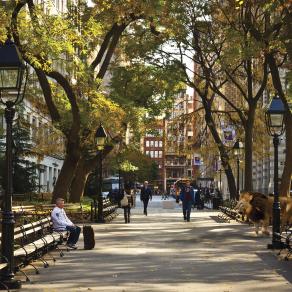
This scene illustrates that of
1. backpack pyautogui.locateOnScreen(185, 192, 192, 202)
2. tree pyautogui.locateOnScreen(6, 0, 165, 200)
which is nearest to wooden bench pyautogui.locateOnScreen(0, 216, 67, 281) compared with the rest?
tree pyautogui.locateOnScreen(6, 0, 165, 200)

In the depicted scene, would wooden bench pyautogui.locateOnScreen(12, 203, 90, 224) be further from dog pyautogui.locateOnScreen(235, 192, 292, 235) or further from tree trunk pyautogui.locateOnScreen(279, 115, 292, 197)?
tree trunk pyautogui.locateOnScreen(279, 115, 292, 197)

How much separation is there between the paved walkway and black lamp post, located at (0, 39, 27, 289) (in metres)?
0.49

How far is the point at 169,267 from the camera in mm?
13898

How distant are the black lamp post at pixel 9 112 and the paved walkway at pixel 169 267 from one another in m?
0.49

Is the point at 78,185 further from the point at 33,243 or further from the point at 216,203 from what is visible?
the point at 33,243

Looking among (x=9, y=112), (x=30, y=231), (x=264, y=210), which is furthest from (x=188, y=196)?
(x=9, y=112)

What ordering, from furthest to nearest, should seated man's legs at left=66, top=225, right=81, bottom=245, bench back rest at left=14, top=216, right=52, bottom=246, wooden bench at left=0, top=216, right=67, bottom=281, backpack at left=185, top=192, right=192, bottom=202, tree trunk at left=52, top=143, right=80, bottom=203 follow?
backpack at left=185, top=192, right=192, bottom=202 → tree trunk at left=52, top=143, right=80, bottom=203 → seated man's legs at left=66, top=225, right=81, bottom=245 → bench back rest at left=14, top=216, right=52, bottom=246 → wooden bench at left=0, top=216, right=67, bottom=281

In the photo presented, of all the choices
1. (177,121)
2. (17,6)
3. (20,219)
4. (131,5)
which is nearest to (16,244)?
(20,219)

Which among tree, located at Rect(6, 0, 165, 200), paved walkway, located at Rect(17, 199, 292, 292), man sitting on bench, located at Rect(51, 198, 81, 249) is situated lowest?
paved walkway, located at Rect(17, 199, 292, 292)

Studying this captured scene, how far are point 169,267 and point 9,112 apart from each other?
4.37 meters

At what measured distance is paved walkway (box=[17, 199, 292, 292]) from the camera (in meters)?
11.4

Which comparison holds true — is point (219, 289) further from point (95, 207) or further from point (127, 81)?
point (127, 81)

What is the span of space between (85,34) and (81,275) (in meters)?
16.2

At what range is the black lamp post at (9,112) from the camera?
1148 centimetres
